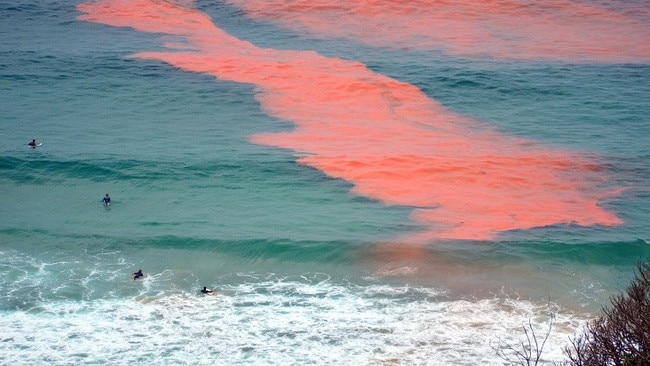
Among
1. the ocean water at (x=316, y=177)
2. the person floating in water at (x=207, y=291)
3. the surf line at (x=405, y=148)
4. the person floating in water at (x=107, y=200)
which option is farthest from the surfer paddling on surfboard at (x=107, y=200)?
the person floating in water at (x=207, y=291)

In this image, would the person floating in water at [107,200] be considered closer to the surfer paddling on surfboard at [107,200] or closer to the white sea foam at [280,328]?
the surfer paddling on surfboard at [107,200]

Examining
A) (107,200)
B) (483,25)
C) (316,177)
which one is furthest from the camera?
(483,25)

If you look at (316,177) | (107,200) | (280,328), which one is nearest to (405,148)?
(316,177)

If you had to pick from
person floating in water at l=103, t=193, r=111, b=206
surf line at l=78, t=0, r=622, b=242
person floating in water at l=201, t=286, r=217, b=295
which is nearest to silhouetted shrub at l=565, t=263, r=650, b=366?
person floating in water at l=201, t=286, r=217, b=295

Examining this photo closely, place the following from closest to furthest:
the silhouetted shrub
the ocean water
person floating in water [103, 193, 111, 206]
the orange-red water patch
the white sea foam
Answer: the silhouetted shrub → the white sea foam → the ocean water → person floating in water [103, 193, 111, 206] → the orange-red water patch

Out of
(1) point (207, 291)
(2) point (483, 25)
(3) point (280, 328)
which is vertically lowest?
(3) point (280, 328)

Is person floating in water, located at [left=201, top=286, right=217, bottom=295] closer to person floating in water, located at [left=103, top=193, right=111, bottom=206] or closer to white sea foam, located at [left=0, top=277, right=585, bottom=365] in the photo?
white sea foam, located at [left=0, top=277, right=585, bottom=365]

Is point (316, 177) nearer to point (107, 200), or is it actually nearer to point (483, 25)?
point (107, 200)
